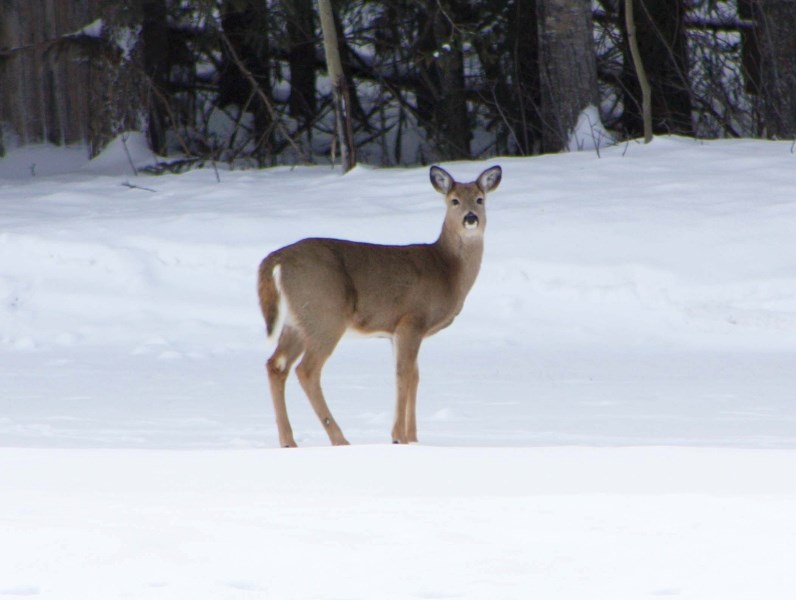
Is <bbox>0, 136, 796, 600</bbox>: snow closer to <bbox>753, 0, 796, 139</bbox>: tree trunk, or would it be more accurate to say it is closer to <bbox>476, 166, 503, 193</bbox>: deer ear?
<bbox>753, 0, 796, 139</bbox>: tree trunk

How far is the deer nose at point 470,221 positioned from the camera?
8094 millimetres

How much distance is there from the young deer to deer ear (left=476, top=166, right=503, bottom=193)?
2.38ft

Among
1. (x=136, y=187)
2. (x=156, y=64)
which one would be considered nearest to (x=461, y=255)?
(x=136, y=187)

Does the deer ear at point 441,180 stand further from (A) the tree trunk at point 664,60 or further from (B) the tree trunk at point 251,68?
(A) the tree trunk at point 664,60

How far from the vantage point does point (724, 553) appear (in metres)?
4.11

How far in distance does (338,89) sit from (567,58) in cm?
234

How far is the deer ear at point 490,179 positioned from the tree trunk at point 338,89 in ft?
18.5

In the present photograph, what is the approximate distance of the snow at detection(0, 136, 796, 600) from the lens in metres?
4.10

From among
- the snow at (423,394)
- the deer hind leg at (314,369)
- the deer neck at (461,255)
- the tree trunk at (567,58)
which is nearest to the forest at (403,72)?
the tree trunk at (567,58)

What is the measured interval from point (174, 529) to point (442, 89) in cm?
1258

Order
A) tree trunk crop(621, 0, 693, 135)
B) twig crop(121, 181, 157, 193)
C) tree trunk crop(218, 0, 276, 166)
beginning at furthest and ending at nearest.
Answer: tree trunk crop(621, 0, 693, 135) < tree trunk crop(218, 0, 276, 166) < twig crop(121, 181, 157, 193)

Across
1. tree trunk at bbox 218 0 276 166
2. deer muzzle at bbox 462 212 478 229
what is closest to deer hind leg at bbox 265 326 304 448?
deer muzzle at bbox 462 212 478 229

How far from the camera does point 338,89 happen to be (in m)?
14.2

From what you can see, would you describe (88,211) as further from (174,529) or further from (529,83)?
(174,529)
